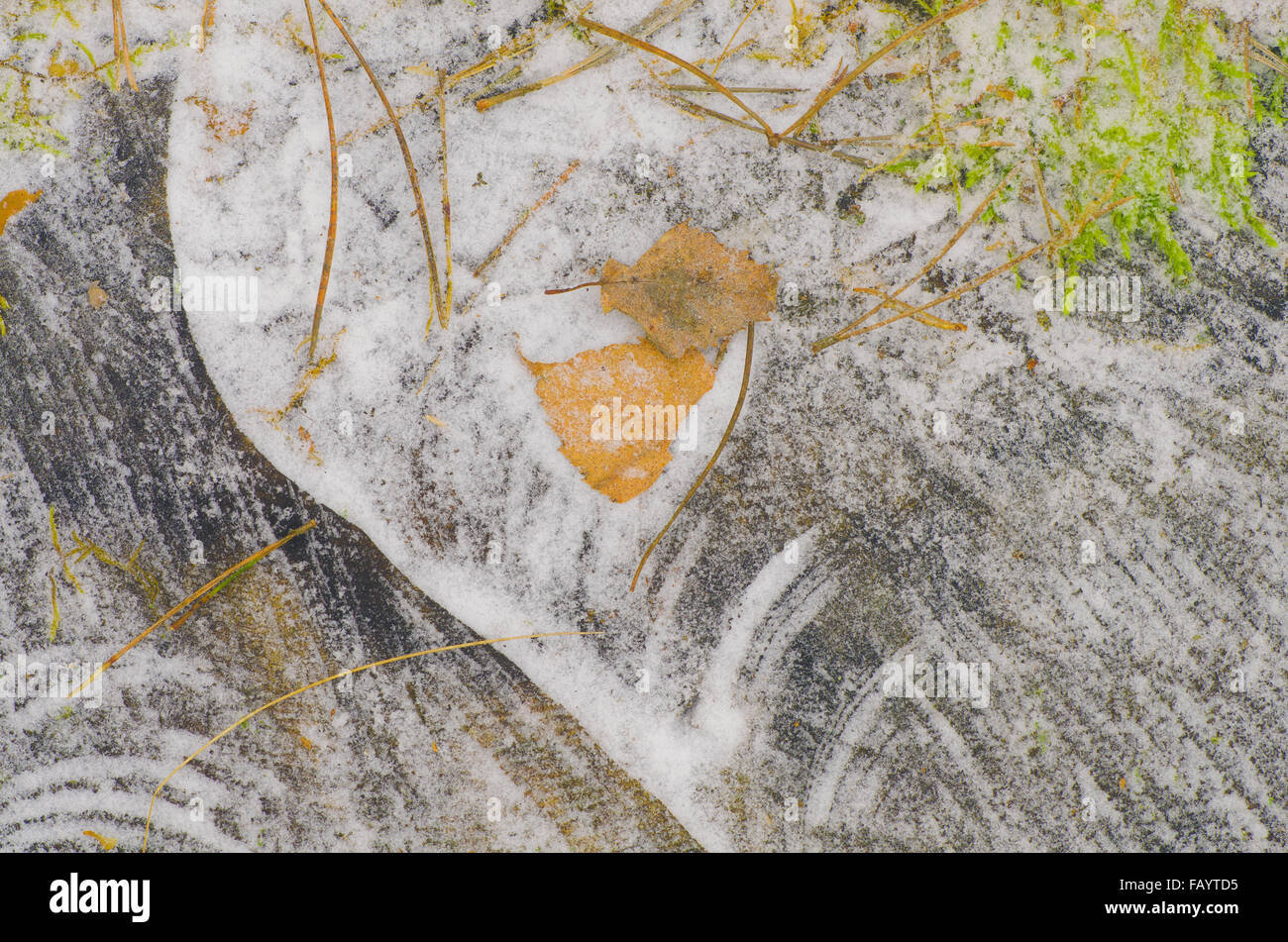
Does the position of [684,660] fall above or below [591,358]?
below

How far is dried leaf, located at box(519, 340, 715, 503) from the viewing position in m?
1.73

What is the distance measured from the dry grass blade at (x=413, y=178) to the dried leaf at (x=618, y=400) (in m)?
0.31

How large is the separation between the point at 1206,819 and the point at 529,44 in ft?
9.95

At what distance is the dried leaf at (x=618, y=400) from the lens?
1.73 metres

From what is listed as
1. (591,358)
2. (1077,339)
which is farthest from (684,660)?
(1077,339)

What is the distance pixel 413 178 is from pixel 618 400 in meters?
0.85

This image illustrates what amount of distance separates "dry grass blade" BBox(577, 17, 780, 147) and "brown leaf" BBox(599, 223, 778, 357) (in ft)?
1.14

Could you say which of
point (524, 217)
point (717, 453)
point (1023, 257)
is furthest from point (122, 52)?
point (1023, 257)

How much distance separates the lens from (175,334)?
1.75 meters

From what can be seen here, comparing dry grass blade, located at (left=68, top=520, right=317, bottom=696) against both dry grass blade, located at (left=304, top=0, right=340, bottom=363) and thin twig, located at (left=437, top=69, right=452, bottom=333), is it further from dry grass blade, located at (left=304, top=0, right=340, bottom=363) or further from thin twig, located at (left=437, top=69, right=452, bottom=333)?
thin twig, located at (left=437, top=69, right=452, bottom=333)

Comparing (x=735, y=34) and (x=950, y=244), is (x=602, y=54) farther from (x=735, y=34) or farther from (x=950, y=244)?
(x=950, y=244)

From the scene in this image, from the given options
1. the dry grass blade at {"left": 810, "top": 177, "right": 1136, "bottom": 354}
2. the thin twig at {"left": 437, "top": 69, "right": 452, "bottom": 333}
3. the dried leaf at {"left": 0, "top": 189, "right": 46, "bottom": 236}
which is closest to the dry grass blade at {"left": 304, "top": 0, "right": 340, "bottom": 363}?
the thin twig at {"left": 437, "top": 69, "right": 452, "bottom": 333}

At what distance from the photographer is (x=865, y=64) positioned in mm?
1707
